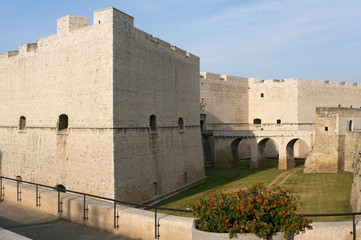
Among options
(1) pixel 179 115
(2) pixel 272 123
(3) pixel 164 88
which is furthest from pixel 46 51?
(2) pixel 272 123

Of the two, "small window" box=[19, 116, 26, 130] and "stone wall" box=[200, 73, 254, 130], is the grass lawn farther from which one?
"small window" box=[19, 116, 26, 130]

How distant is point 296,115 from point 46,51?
2920 cm

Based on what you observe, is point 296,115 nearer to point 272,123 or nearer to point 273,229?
point 272,123

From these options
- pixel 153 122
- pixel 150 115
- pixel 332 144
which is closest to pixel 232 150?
pixel 332 144

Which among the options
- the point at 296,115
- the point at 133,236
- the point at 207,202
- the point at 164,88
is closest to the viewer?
the point at 207,202

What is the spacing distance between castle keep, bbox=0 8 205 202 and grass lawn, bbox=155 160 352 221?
151 cm

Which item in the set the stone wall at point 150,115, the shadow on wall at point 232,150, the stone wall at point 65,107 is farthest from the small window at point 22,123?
the shadow on wall at point 232,150

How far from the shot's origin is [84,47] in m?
16.2

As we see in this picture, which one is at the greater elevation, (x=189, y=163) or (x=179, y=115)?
(x=179, y=115)

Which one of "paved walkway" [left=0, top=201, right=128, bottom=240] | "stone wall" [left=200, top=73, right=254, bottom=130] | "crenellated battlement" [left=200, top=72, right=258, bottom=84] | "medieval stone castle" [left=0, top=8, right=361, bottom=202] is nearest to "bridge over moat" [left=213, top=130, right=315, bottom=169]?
"medieval stone castle" [left=0, top=8, right=361, bottom=202]

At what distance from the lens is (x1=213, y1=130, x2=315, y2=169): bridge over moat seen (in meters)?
28.5

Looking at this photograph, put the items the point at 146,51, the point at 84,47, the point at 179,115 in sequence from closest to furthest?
1. the point at 84,47
2. the point at 146,51
3. the point at 179,115

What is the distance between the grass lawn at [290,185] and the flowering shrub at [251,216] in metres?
9.43

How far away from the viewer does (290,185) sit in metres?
21.1
